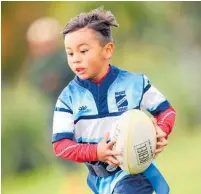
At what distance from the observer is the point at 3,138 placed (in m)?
2.86

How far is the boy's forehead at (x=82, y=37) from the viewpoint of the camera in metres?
2.35

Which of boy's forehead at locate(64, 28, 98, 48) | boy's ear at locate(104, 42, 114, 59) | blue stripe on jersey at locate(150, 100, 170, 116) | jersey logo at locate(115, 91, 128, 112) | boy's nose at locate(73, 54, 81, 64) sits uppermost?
boy's forehead at locate(64, 28, 98, 48)

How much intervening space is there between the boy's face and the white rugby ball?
8.6 inches

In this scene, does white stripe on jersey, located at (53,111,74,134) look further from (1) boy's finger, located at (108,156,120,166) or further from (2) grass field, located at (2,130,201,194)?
(2) grass field, located at (2,130,201,194)

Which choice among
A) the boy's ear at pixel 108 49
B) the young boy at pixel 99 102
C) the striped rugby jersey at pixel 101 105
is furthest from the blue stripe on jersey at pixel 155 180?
the boy's ear at pixel 108 49

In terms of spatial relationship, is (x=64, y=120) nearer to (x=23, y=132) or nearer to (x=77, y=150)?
(x=77, y=150)

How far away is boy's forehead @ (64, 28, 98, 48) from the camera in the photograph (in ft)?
7.72

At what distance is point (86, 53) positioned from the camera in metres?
2.36

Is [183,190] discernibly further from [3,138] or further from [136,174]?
[3,138]

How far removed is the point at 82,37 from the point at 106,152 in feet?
1.37

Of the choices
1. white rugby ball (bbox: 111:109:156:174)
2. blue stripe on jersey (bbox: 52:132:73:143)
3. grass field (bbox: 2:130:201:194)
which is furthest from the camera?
grass field (bbox: 2:130:201:194)

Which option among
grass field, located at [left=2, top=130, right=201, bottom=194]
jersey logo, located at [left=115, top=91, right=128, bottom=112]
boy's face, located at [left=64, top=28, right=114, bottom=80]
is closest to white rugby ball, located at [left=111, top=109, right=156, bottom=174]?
jersey logo, located at [left=115, top=91, right=128, bottom=112]

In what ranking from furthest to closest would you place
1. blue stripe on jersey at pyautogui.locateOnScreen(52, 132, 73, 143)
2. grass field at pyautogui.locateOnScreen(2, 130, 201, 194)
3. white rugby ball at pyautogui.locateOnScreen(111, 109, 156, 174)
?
1. grass field at pyautogui.locateOnScreen(2, 130, 201, 194)
2. blue stripe on jersey at pyautogui.locateOnScreen(52, 132, 73, 143)
3. white rugby ball at pyautogui.locateOnScreen(111, 109, 156, 174)

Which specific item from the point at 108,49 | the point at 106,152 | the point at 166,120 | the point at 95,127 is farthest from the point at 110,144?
the point at 108,49
